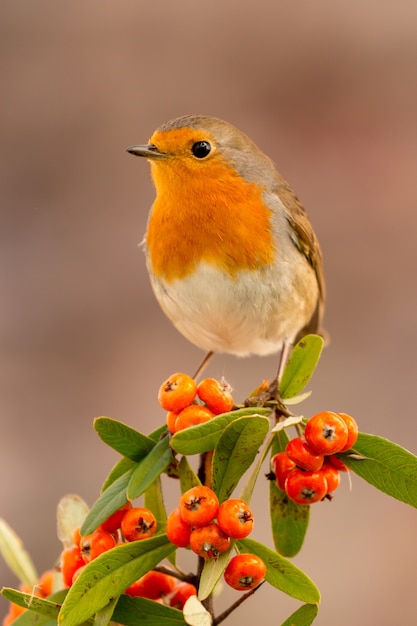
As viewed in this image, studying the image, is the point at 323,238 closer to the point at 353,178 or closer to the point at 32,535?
the point at 353,178

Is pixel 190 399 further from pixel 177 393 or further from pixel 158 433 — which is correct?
pixel 158 433

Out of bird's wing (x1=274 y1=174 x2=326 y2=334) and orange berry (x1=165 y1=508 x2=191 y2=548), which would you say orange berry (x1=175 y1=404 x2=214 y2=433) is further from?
bird's wing (x1=274 y1=174 x2=326 y2=334)

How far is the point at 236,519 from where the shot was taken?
0.93m

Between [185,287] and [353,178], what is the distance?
102 inches

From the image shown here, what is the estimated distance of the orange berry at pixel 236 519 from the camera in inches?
36.5

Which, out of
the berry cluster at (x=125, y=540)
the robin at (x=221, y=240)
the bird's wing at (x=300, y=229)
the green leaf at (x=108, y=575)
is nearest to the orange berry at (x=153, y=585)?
the berry cluster at (x=125, y=540)

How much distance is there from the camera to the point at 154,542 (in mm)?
988

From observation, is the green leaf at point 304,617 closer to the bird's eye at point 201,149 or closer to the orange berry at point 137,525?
the orange berry at point 137,525

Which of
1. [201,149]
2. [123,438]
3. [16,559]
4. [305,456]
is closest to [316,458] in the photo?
[305,456]

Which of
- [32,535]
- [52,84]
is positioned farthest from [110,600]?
[52,84]

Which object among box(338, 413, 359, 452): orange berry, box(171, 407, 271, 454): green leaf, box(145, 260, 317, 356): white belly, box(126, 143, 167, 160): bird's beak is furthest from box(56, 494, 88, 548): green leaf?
box(126, 143, 167, 160): bird's beak

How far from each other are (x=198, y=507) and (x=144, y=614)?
0.49 feet

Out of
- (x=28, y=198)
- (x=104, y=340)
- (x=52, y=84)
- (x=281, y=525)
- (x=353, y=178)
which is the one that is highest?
(x=353, y=178)

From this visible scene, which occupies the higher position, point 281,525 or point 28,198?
point 28,198
